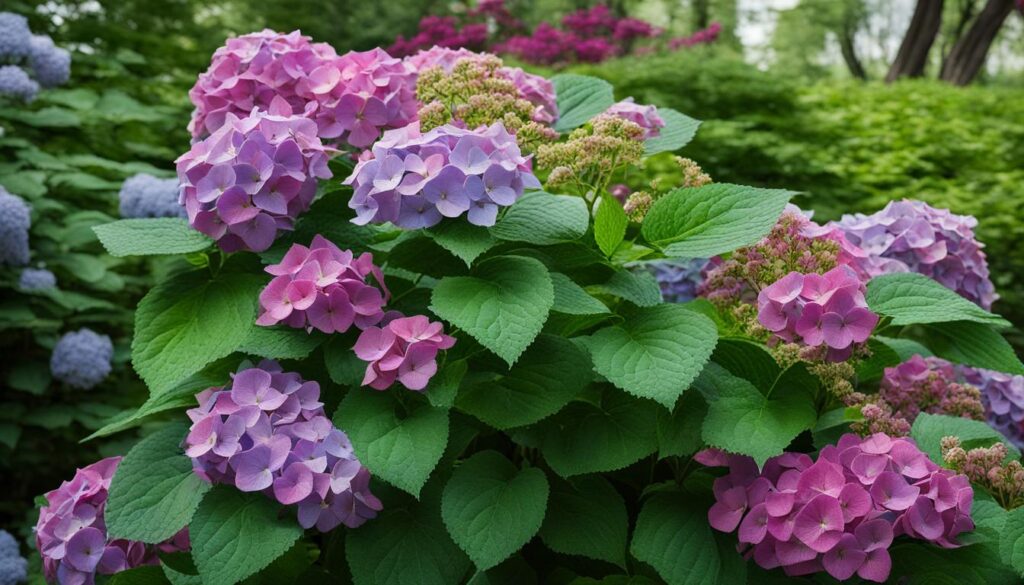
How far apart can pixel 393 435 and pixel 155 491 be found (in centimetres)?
41

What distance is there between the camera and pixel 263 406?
4.68 feet

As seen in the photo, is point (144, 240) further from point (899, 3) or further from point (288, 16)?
point (899, 3)

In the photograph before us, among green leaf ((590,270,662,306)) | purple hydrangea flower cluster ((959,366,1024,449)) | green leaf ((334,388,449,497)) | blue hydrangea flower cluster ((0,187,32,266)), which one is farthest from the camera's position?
blue hydrangea flower cluster ((0,187,32,266))

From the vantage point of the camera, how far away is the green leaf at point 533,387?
143 centimetres

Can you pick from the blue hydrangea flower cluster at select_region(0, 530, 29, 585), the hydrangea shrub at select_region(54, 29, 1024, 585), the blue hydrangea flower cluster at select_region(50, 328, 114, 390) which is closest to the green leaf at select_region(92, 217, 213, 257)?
the hydrangea shrub at select_region(54, 29, 1024, 585)

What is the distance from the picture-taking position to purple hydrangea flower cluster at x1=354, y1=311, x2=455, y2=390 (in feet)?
4.58

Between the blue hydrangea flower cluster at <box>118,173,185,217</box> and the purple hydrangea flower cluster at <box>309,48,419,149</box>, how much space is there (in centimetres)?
193

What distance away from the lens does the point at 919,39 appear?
535 inches

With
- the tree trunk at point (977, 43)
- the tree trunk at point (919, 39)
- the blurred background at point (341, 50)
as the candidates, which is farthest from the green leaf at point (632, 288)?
the tree trunk at point (977, 43)

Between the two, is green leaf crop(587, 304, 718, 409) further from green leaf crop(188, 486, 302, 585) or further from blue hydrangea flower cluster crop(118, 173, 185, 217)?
blue hydrangea flower cluster crop(118, 173, 185, 217)

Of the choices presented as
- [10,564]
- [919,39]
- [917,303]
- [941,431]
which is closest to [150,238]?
[917,303]

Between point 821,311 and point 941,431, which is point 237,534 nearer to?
point 821,311

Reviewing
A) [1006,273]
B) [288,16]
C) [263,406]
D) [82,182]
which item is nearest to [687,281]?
[263,406]

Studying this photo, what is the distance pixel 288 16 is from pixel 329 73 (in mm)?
11843
